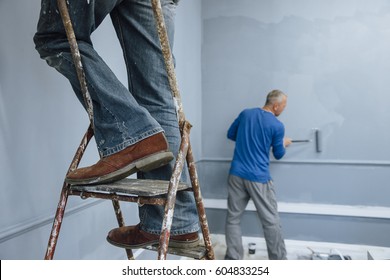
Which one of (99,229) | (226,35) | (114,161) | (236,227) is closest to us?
(114,161)

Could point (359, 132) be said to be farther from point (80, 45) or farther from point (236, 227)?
point (80, 45)

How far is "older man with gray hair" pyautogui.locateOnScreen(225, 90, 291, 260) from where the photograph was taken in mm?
2717

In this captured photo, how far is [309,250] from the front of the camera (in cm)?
300

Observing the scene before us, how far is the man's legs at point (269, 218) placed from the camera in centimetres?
270

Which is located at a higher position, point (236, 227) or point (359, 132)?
point (359, 132)

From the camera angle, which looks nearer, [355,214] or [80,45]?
[80,45]

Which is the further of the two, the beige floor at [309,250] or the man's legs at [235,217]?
the beige floor at [309,250]

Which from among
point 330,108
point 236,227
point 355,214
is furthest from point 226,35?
point 355,214

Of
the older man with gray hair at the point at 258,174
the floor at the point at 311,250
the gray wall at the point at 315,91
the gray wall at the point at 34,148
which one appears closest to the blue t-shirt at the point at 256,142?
the older man with gray hair at the point at 258,174

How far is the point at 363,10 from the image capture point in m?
2.93

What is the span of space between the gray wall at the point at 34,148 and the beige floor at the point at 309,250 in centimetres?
160

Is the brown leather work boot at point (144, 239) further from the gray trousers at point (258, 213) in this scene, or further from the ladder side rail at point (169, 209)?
the gray trousers at point (258, 213)

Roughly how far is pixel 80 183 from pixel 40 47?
0.37m

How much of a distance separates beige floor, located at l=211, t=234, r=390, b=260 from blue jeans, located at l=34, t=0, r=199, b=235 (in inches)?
81.4
